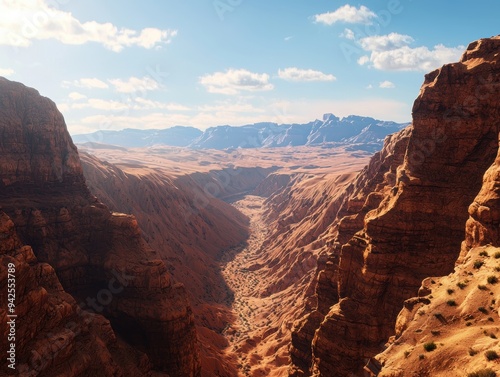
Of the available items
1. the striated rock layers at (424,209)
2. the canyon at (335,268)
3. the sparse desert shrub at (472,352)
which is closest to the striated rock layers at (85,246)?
the canyon at (335,268)

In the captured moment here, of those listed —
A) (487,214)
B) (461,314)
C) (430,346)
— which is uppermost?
(487,214)

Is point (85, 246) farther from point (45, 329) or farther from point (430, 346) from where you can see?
point (430, 346)

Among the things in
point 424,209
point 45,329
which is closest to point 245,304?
point 424,209

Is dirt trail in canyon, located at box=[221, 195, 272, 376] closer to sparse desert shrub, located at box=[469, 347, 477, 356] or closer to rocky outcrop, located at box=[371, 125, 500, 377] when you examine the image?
rocky outcrop, located at box=[371, 125, 500, 377]

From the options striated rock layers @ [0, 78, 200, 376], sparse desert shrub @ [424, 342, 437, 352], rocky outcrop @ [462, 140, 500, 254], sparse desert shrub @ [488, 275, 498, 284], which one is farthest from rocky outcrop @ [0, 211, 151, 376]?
rocky outcrop @ [462, 140, 500, 254]

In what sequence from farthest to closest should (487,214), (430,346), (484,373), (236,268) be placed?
(236,268) < (487,214) < (430,346) < (484,373)
